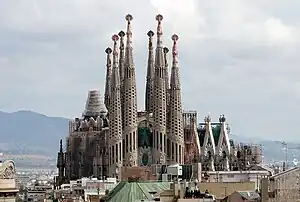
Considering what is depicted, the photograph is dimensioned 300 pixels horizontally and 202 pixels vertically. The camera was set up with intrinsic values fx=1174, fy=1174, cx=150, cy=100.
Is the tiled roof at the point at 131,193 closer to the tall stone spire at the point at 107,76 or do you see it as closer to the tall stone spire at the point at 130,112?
the tall stone spire at the point at 130,112

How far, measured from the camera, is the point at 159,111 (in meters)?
150

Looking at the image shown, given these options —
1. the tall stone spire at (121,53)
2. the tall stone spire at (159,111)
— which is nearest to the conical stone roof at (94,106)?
the tall stone spire at (121,53)

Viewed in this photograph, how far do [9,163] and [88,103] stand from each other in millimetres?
119433

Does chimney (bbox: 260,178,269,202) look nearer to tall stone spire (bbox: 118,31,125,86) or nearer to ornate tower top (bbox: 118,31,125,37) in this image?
tall stone spire (bbox: 118,31,125,86)

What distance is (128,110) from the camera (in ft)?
489

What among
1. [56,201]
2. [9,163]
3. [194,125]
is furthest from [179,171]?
[9,163]

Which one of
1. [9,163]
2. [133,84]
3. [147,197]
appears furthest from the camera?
[133,84]

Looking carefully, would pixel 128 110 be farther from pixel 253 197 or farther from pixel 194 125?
pixel 253 197

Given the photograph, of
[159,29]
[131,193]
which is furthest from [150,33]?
[131,193]

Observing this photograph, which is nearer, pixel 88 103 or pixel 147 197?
pixel 147 197

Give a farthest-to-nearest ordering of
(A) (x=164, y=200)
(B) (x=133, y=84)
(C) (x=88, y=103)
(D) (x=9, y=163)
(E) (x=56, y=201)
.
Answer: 1. (C) (x=88, y=103)
2. (B) (x=133, y=84)
3. (E) (x=56, y=201)
4. (A) (x=164, y=200)
5. (D) (x=9, y=163)

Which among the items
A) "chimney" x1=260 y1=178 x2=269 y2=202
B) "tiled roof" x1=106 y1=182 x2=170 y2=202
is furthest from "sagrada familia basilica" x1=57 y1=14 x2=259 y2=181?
"chimney" x1=260 y1=178 x2=269 y2=202

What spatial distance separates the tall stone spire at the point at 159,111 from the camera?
14938 centimetres

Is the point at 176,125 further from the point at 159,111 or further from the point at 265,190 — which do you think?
the point at 265,190
